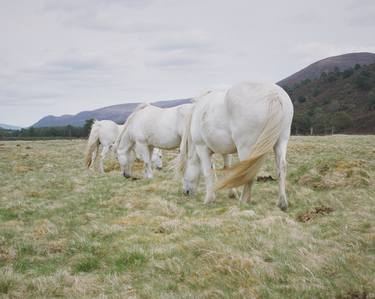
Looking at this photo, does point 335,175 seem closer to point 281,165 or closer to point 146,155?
point 281,165

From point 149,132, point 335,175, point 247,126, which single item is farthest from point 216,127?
point 149,132

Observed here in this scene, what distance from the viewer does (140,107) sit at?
16219mm

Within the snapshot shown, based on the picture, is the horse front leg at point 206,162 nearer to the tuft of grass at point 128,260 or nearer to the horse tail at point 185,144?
the horse tail at point 185,144

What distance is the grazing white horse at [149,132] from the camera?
46.6 feet

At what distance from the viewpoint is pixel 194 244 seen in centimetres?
589

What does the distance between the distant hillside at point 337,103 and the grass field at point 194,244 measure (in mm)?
70024

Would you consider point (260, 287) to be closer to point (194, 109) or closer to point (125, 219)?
point (125, 219)

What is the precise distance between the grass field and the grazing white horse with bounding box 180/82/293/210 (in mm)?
750

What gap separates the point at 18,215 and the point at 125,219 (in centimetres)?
265

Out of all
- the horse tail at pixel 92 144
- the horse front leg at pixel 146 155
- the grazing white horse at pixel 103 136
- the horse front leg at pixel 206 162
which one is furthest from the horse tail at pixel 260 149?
the grazing white horse at pixel 103 136

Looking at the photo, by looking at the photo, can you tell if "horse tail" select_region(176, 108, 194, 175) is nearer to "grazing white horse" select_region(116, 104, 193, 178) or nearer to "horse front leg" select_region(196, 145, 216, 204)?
"horse front leg" select_region(196, 145, 216, 204)

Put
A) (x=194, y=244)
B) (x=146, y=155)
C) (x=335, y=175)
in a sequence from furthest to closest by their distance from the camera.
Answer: (x=146, y=155) → (x=335, y=175) → (x=194, y=244)

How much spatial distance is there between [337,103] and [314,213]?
114 meters

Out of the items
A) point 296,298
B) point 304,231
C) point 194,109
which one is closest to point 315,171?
point 194,109
